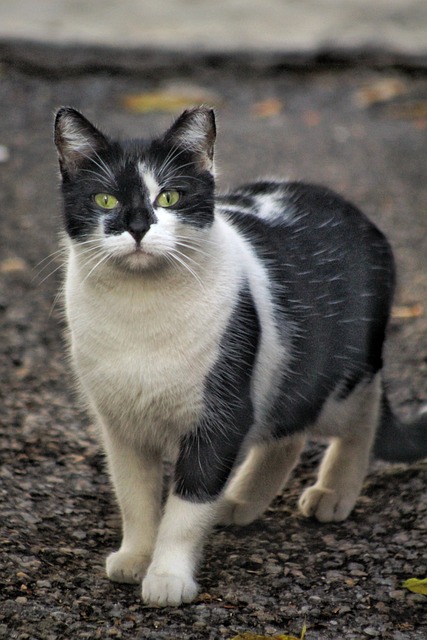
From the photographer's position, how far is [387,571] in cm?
287

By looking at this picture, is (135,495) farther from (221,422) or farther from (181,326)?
(181,326)

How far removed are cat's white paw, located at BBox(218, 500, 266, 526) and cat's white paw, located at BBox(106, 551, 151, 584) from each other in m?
0.43

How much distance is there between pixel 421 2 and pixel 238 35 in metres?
1.63

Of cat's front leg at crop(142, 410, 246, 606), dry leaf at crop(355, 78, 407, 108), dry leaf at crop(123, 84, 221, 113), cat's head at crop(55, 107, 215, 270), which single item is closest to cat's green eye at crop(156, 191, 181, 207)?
cat's head at crop(55, 107, 215, 270)

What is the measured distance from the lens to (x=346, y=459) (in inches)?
129

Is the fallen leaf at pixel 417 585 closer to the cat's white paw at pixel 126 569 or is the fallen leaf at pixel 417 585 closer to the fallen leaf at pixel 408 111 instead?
the cat's white paw at pixel 126 569

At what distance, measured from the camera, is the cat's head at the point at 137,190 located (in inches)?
98.5

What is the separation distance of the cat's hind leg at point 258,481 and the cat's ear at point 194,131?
1.00 m

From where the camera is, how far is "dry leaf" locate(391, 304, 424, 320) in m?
4.52

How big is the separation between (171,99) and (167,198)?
4.48 meters

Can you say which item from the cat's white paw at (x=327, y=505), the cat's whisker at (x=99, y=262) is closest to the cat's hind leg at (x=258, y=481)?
the cat's white paw at (x=327, y=505)

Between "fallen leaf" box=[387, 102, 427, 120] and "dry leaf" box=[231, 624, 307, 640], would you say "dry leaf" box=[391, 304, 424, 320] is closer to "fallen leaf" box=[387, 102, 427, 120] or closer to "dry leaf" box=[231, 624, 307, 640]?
"dry leaf" box=[231, 624, 307, 640]

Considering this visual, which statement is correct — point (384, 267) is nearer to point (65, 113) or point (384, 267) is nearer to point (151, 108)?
point (65, 113)

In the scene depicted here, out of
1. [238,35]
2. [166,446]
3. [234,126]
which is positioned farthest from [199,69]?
[166,446]
